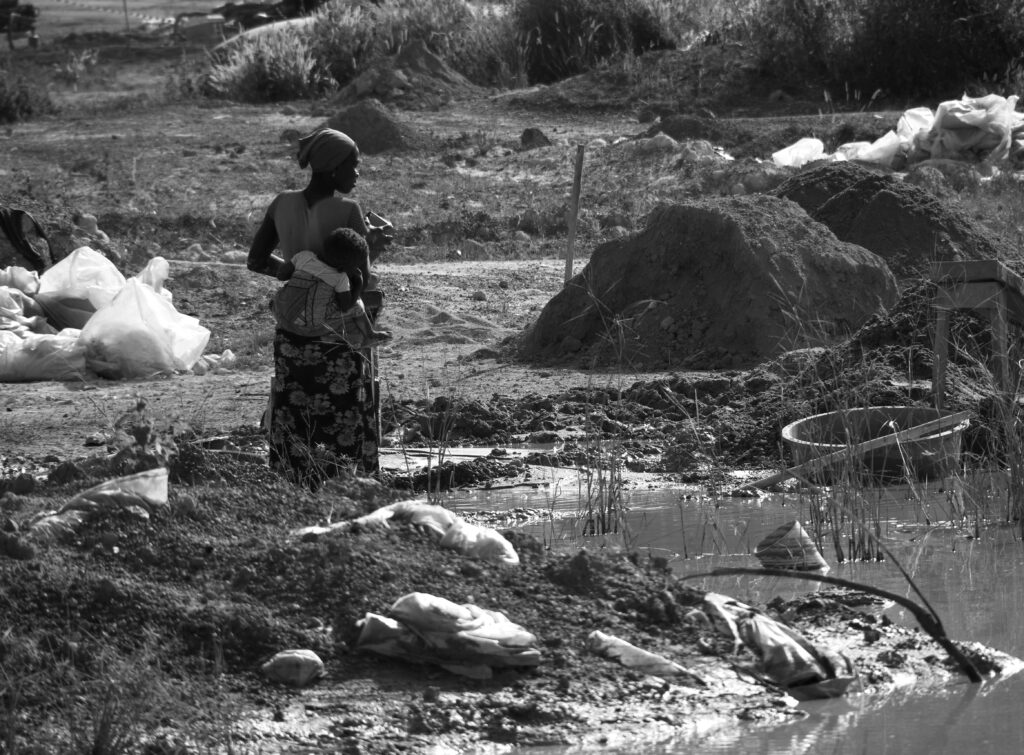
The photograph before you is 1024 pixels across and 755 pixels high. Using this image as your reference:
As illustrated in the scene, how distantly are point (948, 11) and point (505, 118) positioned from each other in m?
6.02

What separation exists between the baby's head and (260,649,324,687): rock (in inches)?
69.2

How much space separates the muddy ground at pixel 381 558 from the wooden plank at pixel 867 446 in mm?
282

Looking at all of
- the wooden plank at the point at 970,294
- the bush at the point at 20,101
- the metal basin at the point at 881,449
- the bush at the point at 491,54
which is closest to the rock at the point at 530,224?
the metal basin at the point at 881,449

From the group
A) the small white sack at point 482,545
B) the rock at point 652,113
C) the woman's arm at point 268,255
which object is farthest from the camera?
the rock at point 652,113

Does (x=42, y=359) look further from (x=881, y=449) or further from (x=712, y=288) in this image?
(x=881, y=449)

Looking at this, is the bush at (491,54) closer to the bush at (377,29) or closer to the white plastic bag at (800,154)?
the bush at (377,29)

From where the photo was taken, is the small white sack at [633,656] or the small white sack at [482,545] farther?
the small white sack at [482,545]

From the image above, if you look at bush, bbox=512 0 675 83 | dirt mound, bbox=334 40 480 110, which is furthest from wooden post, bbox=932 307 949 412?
bush, bbox=512 0 675 83

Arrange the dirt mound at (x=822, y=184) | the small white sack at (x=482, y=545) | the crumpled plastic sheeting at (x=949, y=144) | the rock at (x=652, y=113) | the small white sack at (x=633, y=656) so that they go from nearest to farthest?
1. the small white sack at (x=633, y=656)
2. the small white sack at (x=482, y=545)
3. the dirt mound at (x=822, y=184)
4. the crumpled plastic sheeting at (x=949, y=144)
5. the rock at (x=652, y=113)

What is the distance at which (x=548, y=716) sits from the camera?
149 inches

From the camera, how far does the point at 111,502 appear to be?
4410 millimetres

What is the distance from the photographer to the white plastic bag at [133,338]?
347 inches

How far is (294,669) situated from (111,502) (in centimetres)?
91

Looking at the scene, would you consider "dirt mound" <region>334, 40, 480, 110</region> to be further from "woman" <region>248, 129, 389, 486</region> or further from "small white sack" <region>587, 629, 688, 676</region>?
"small white sack" <region>587, 629, 688, 676</region>
